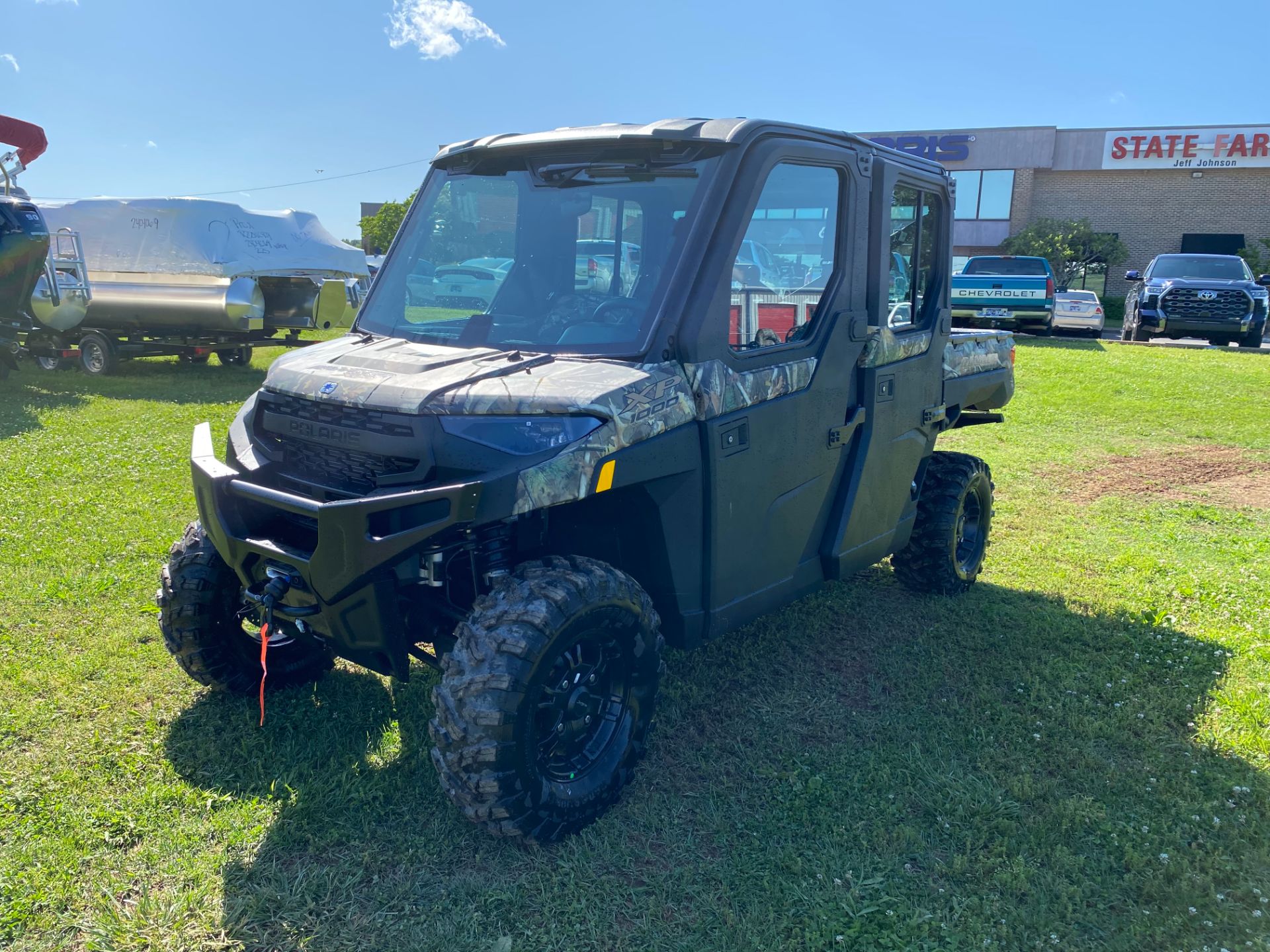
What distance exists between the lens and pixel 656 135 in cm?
343

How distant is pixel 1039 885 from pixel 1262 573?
4.03 m

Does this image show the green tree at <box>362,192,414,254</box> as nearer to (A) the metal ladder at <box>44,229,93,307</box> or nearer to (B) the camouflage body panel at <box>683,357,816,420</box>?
(A) the metal ladder at <box>44,229,93,307</box>

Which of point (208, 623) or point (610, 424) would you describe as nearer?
point (610, 424)

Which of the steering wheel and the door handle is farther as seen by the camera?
the door handle

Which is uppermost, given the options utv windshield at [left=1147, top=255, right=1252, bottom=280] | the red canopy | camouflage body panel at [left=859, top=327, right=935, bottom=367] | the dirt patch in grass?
the red canopy

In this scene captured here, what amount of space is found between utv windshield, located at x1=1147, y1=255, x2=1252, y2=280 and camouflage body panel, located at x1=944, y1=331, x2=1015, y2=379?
15.4m

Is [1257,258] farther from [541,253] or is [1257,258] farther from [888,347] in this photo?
[541,253]

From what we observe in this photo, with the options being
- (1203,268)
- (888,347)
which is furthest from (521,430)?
(1203,268)

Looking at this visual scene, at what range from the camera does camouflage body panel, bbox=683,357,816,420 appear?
3.38 meters

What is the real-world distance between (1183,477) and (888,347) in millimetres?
5831

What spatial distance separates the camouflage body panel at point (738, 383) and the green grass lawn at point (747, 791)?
4.74ft

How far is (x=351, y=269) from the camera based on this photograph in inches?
607

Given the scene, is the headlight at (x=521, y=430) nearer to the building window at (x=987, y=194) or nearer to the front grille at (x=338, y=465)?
the front grille at (x=338, y=465)

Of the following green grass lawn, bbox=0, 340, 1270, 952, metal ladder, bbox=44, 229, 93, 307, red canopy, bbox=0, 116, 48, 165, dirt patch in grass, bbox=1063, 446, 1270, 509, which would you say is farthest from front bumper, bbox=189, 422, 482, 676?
red canopy, bbox=0, 116, 48, 165
